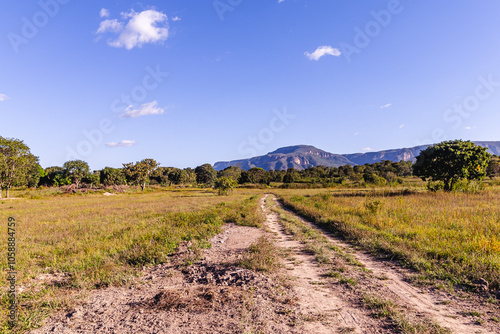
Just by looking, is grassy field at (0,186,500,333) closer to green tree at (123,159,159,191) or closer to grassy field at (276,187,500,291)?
grassy field at (276,187,500,291)

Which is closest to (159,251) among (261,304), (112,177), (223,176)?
(261,304)

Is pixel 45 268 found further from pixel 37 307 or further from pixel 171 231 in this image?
pixel 171 231

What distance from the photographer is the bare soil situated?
4.13m

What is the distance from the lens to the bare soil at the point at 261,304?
413 centimetres

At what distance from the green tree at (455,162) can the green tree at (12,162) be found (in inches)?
2809

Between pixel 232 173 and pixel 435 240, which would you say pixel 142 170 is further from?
pixel 435 240

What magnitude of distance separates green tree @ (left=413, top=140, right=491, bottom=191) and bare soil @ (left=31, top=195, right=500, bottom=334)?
91.1ft

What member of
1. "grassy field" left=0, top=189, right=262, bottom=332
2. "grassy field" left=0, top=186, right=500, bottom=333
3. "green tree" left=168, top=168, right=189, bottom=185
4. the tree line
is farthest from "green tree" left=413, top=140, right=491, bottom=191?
"green tree" left=168, top=168, right=189, bottom=185

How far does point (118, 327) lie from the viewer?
4176 mm

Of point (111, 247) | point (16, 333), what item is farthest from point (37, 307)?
point (111, 247)

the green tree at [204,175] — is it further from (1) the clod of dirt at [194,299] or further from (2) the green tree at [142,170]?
(1) the clod of dirt at [194,299]

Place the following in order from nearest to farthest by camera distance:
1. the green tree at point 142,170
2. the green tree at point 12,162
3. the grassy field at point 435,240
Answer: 1. the grassy field at point 435,240
2. the green tree at point 12,162
3. the green tree at point 142,170

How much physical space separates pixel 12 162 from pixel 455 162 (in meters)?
74.4

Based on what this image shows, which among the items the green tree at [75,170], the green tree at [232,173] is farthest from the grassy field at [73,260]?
the green tree at [232,173]
